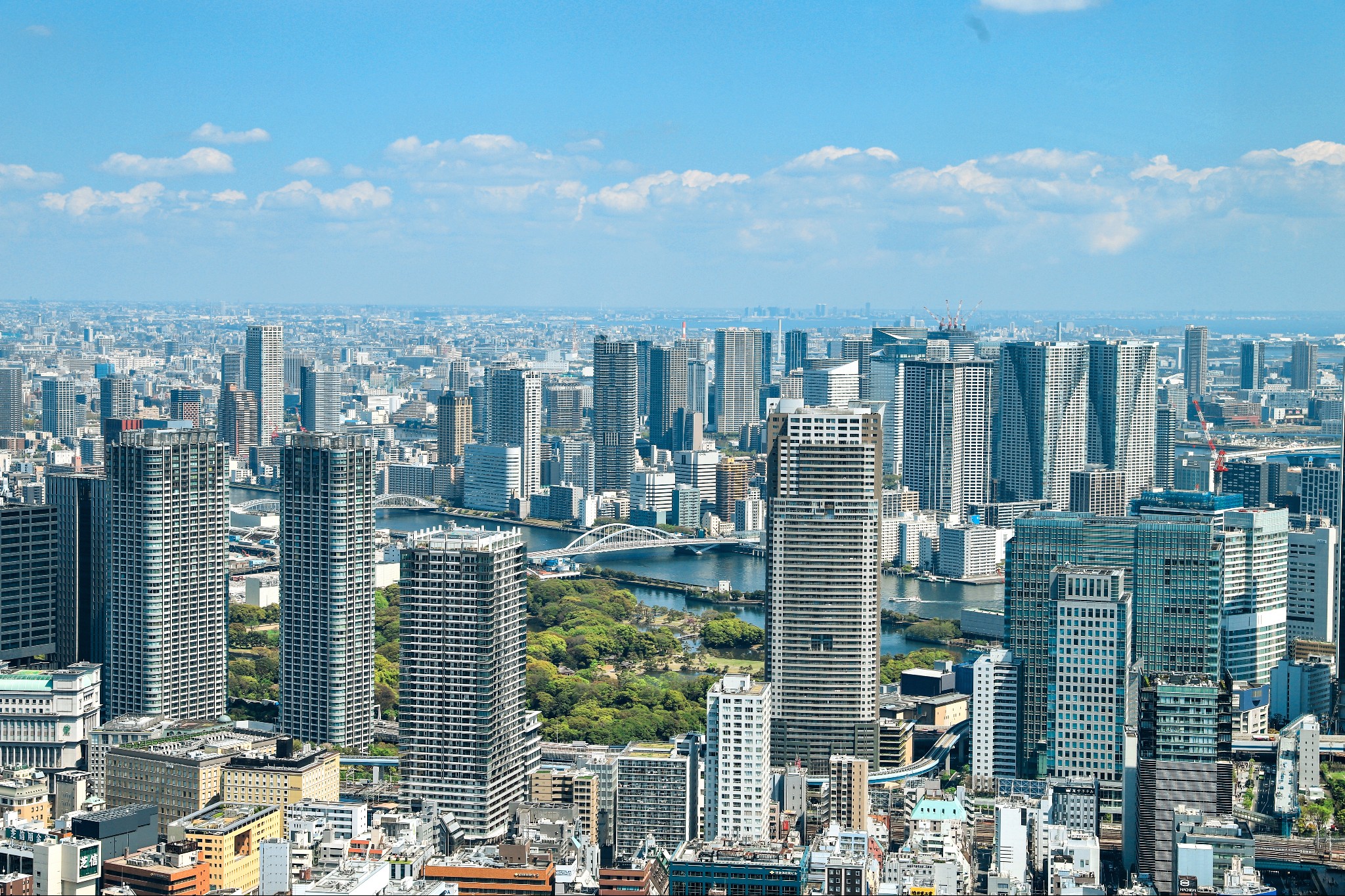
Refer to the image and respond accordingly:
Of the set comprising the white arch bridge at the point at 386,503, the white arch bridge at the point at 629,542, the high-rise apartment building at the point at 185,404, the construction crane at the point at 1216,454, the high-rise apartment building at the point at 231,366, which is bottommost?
the white arch bridge at the point at 629,542

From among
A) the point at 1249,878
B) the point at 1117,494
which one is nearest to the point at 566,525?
the point at 1117,494

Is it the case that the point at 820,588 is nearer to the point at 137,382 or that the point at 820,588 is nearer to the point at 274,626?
the point at 274,626

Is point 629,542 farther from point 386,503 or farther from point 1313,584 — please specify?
point 1313,584

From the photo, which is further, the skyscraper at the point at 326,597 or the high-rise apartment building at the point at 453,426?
the high-rise apartment building at the point at 453,426

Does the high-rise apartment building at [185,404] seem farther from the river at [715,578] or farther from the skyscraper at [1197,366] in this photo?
the skyscraper at [1197,366]

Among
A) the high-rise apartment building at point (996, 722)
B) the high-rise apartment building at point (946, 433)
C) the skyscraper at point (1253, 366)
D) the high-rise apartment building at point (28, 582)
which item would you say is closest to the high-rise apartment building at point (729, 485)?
the high-rise apartment building at point (946, 433)

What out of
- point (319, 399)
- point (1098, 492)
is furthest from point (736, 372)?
point (1098, 492)
